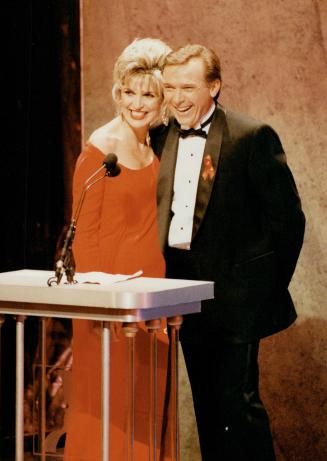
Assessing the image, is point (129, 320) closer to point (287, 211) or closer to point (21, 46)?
point (287, 211)

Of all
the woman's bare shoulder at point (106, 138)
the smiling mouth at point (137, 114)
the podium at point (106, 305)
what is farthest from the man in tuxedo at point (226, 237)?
the podium at point (106, 305)

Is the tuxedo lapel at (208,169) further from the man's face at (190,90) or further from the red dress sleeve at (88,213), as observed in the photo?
the red dress sleeve at (88,213)

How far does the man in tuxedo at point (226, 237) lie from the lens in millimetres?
4105

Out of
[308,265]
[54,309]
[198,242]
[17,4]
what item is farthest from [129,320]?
[17,4]

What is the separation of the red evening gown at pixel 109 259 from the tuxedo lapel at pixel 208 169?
22cm

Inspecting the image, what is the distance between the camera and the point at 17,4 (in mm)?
5117

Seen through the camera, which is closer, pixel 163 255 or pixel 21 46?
pixel 163 255

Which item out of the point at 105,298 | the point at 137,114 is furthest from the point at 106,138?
the point at 105,298

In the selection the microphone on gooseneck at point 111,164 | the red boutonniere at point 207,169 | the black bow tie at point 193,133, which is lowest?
the red boutonniere at point 207,169

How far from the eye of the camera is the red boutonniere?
4.15 meters

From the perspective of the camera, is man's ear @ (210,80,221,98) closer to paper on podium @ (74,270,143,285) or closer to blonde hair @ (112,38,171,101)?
blonde hair @ (112,38,171,101)

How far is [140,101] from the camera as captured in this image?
169 inches

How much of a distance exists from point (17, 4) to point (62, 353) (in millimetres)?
1819

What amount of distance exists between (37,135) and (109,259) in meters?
1.23
